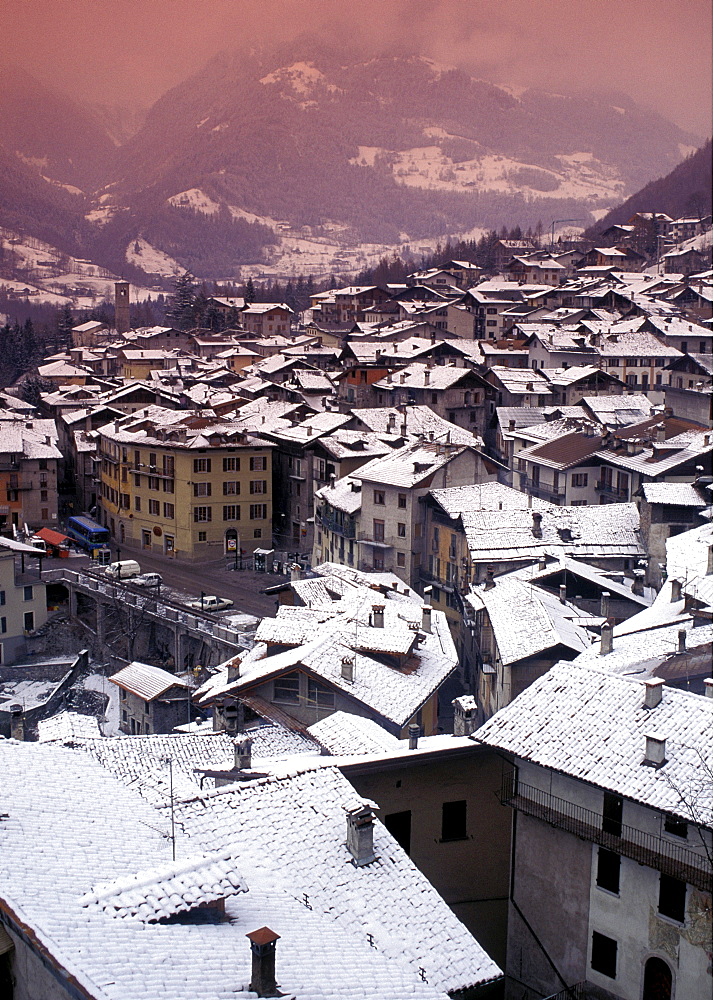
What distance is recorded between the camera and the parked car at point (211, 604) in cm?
2836

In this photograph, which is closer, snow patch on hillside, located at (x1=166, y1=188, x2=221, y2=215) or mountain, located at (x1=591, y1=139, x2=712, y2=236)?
mountain, located at (x1=591, y1=139, x2=712, y2=236)

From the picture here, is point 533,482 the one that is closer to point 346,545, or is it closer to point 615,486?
point 615,486

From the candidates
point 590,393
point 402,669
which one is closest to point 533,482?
point 590,393

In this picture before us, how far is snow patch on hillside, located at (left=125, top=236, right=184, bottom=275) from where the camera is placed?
552 ft

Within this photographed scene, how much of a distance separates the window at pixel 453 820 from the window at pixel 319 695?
17.5ft

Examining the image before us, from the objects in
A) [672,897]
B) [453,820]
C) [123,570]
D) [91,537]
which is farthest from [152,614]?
[672,897]

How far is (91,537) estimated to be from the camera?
35.9 metres

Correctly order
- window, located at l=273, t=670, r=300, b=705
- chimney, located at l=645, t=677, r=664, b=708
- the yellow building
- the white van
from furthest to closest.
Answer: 1. the yellow building
2. the white van
3. window, located at l=273, t=670, r=300, b=705
4. chimney, located at l=645, t=677, r=664, b=708

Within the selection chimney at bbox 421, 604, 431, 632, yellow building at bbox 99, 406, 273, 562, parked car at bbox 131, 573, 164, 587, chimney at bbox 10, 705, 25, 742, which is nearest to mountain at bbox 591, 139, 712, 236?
yellow building at bbox 99, 406, 273, 562

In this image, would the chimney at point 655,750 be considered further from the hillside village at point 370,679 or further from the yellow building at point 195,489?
the yellow building at point 195,489

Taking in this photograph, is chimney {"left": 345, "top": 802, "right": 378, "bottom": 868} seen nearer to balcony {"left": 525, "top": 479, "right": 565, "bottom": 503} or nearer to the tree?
balcony {"left": 525, "top": 479, "right": 565, "bottom": 503}

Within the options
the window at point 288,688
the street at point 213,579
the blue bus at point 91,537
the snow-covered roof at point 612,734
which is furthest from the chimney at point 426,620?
the blue bus at point 91,537

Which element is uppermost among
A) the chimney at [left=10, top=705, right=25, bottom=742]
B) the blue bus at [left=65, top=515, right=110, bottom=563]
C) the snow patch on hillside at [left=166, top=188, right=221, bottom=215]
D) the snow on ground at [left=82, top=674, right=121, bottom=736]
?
the snow patch on hillside at [left=166, top=188, right=221, bottom=215]

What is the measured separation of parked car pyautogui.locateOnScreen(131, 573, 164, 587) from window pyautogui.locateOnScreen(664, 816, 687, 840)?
22.9 meters
